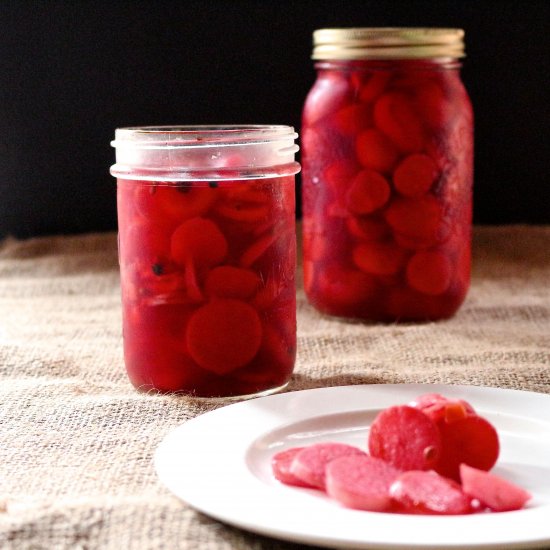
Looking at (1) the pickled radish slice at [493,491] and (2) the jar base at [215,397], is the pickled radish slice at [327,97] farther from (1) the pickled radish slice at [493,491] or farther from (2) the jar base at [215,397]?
(1) the pickled radish slice at [493,491]

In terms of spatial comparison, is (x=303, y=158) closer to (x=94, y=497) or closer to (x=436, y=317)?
(x=436, y=317)

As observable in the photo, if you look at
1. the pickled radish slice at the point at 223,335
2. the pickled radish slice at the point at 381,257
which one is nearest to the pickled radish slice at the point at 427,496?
the pickled radish slice at the point at 223,335

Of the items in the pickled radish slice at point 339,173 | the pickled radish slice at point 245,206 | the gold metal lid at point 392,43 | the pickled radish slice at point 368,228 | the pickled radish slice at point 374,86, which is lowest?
the pickled radish slice at point 368,228

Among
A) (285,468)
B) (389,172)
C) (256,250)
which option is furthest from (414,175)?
(285,468)

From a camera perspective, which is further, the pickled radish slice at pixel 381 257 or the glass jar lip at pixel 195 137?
the pickled radish slice at pixel 381 257

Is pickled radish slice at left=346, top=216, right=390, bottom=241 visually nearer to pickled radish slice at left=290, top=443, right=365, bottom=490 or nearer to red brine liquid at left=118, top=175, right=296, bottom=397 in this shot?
red brine liquid at left=118, top=175, right=296, bottom=397

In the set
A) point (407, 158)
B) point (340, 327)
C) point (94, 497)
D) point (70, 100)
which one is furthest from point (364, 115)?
point (70, 100)

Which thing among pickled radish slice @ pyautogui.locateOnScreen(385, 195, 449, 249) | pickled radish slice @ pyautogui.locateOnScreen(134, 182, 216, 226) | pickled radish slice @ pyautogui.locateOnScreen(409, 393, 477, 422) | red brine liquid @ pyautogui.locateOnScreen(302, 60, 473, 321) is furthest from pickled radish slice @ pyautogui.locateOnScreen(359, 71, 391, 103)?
pickled radish slice @ pyautogui.locateOnScreen(409, 393, 477, 422)
